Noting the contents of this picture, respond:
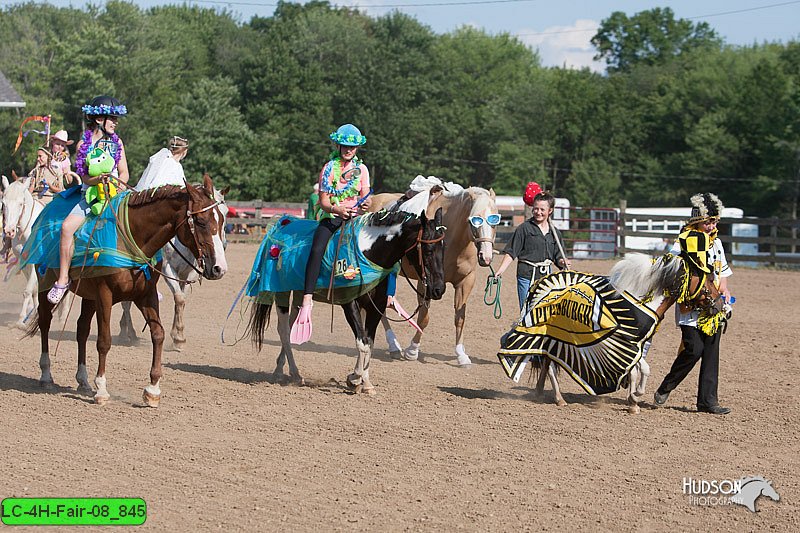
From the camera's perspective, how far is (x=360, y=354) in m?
8.70

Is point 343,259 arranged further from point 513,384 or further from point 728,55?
point 728,55

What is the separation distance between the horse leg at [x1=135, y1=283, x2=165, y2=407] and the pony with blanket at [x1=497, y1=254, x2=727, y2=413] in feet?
9.23

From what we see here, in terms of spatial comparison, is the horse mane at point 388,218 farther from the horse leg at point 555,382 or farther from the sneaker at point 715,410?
the sneaker at point 715,410

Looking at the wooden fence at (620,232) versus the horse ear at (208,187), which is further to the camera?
the wooden fence at (620,232)

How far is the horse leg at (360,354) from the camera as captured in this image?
340 inches

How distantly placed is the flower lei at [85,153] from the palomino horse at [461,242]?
3465 millimetres

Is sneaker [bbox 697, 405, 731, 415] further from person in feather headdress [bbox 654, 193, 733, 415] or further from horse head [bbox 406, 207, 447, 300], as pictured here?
horse head [bbox 406, 207, 447, 300]

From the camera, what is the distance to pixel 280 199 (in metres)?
57.6

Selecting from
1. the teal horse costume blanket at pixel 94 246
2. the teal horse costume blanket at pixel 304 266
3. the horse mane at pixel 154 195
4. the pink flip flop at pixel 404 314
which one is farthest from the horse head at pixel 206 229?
the pink flip flop at pixel 404 314

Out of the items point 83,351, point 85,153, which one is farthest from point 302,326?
point 85,153

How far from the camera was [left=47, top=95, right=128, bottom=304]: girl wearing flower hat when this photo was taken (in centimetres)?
802

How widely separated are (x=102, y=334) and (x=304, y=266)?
1.88 metres

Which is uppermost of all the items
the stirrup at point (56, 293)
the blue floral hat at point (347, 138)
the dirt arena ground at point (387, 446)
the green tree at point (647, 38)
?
the green tree at point (647, 38)

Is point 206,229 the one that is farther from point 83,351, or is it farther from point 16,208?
point 16,208
